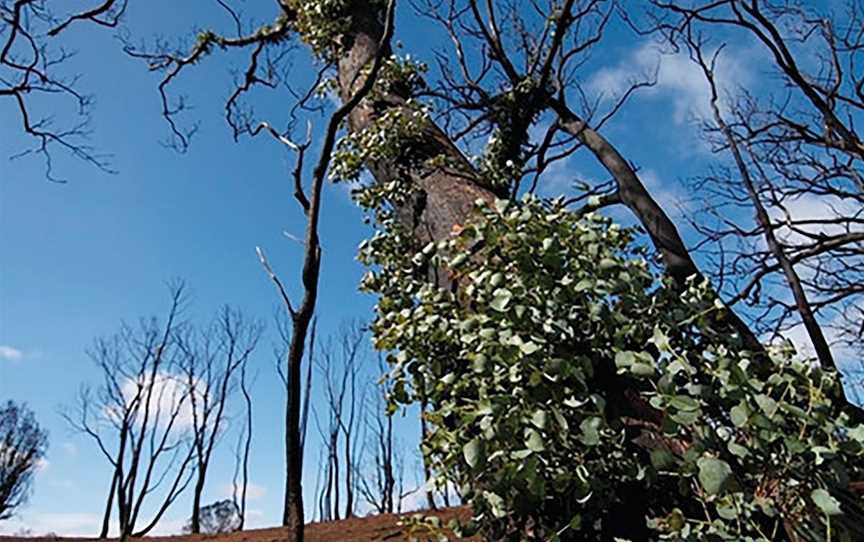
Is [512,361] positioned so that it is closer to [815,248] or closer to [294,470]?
[294,470]

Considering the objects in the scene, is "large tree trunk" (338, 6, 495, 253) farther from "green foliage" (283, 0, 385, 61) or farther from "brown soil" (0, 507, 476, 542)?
"brown soil" (0, 507, 476, 542)

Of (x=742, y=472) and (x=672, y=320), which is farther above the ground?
(x=672, y=320)

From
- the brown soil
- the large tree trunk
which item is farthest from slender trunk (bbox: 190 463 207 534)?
the large tree trunk

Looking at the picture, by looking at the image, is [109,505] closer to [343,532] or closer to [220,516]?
[220,516]

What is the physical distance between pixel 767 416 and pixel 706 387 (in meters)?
0.09

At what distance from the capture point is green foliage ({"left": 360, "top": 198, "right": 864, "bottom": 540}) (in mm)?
905

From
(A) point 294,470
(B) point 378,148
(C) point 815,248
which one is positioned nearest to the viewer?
(A) point 294,470

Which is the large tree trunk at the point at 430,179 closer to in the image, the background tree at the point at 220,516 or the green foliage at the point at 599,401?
the green foliage at the point at 599,401

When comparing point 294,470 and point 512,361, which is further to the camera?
point 294,470

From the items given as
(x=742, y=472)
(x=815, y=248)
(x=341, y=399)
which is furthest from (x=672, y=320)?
(x=341, y=399)

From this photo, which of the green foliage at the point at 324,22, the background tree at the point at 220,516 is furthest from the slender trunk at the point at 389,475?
the green foliage at the point at 324,22

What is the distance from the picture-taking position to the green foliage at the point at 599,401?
2.97 ft

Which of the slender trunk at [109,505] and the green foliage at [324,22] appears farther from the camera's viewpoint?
the slender trunk at [109,505]

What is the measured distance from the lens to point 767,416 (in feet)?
2.90
